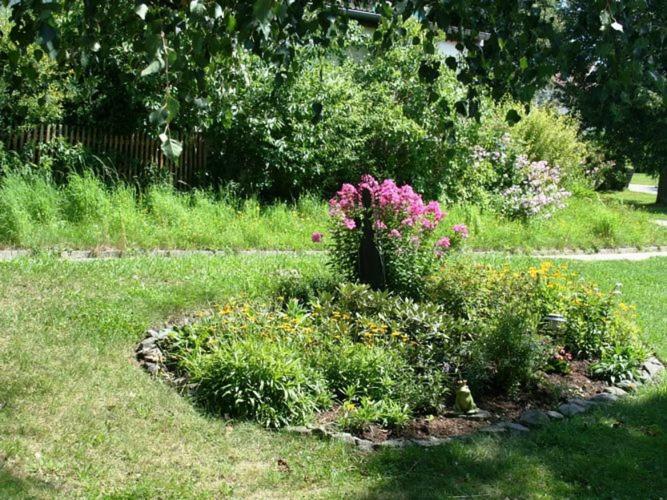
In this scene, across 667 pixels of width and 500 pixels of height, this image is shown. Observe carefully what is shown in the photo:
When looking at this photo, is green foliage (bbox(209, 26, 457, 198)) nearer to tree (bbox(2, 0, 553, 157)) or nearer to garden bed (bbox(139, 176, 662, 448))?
garden bed (bbox(139, 176, 662, 448))

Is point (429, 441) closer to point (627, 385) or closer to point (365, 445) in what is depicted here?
point (365, 445)

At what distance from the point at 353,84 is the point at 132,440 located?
11073 millimetres

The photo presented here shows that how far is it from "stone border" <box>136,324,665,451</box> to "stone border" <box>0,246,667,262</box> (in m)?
2.75

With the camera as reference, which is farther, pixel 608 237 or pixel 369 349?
pixel 608 237

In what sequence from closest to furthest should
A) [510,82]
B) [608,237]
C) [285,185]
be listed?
[510,82]
[285,185]
[608,237]

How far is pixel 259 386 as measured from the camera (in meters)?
5.38

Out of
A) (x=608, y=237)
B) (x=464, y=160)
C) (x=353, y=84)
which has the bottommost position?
(x=608, y=237)

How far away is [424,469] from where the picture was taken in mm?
4742

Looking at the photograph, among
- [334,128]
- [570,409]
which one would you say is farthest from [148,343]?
[334,128]

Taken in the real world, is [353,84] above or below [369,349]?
above

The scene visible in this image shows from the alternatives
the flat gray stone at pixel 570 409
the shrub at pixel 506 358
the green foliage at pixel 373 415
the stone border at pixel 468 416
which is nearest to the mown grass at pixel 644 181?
the stone border at pixel 468 416

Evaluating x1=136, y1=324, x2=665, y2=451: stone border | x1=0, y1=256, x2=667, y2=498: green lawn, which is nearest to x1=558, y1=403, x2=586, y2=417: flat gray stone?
x1=136, y1=324, x2=665, y2=451: stone border

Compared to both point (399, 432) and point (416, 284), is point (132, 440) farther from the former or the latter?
Result: point (416, 284)

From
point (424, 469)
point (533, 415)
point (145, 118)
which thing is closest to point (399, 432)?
point (424, 469)
